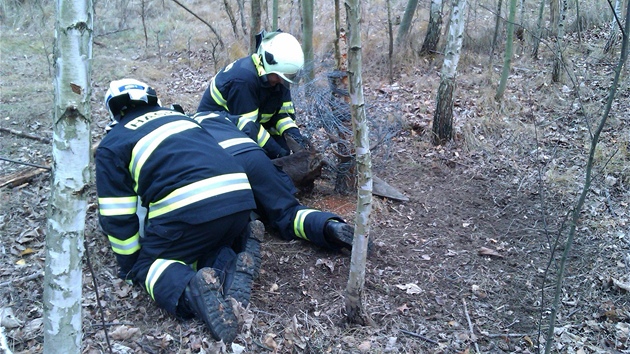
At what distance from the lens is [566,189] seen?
545 cm

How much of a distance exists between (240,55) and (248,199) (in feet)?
22.9

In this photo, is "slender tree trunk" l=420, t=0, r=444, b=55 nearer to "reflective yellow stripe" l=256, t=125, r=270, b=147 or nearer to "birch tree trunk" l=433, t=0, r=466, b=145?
"birch tree trunk" l=433, t=0, r=466, b=145

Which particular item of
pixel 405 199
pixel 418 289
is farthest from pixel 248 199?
pixel 405 199

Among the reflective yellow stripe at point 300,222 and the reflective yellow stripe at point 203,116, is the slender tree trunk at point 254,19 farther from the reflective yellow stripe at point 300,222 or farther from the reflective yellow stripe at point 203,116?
the reflective yellow stripe at point 300,222

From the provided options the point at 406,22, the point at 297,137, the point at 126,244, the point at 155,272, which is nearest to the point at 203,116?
the point at 297,137

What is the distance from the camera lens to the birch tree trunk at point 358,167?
266 cm

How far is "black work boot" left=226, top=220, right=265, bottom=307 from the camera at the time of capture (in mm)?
3380

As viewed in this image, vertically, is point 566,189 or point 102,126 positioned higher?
point 102,126

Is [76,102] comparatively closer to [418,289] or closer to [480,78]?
[418,289]

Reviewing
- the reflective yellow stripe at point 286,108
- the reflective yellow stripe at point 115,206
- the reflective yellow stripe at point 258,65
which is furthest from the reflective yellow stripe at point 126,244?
the reflective yellow stripe at point 286,108

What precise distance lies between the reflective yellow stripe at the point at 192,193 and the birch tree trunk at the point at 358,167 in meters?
1.00

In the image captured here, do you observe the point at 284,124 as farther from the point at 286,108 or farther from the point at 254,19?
the point at 254,19

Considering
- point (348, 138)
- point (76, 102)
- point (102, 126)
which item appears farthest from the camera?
point (102, 126)

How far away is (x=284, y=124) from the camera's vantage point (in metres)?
5.20
